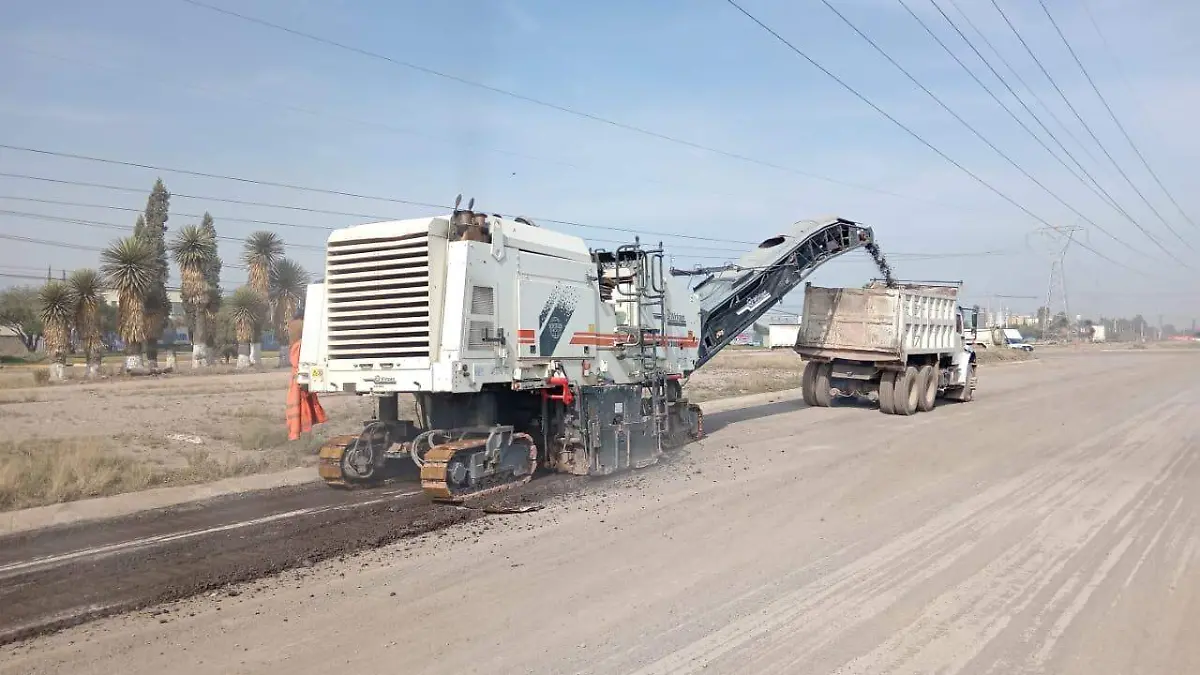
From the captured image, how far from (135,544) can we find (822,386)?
16.7 m

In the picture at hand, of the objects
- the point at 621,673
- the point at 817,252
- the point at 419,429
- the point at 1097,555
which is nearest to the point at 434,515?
the point at 419,429

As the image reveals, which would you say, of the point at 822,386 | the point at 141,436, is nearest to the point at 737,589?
the point at 141,436

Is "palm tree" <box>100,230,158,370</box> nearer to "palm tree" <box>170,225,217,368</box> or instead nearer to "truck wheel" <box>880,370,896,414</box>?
"palm tree" <box>170,225,217,368</box>

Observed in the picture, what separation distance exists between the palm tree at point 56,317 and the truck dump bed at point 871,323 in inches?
1136

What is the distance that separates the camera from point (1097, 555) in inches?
291

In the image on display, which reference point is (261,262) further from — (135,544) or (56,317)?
(135,544)

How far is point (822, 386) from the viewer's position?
21625 millimetres

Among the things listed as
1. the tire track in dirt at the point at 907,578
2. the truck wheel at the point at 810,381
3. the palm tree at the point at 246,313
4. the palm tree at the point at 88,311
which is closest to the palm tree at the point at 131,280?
the palm tree at the point at 88,311

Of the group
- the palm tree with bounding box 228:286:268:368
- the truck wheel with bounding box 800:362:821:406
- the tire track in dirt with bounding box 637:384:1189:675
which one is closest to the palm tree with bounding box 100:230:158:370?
the palm tree with bounding box 228:286:268:368

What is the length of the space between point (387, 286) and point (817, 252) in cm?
1199

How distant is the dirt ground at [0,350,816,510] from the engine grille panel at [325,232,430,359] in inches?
141

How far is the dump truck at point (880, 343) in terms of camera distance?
19.8 metres

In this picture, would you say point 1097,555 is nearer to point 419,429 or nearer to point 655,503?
point 655,503

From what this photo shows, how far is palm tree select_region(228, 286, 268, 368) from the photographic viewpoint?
4162cm
